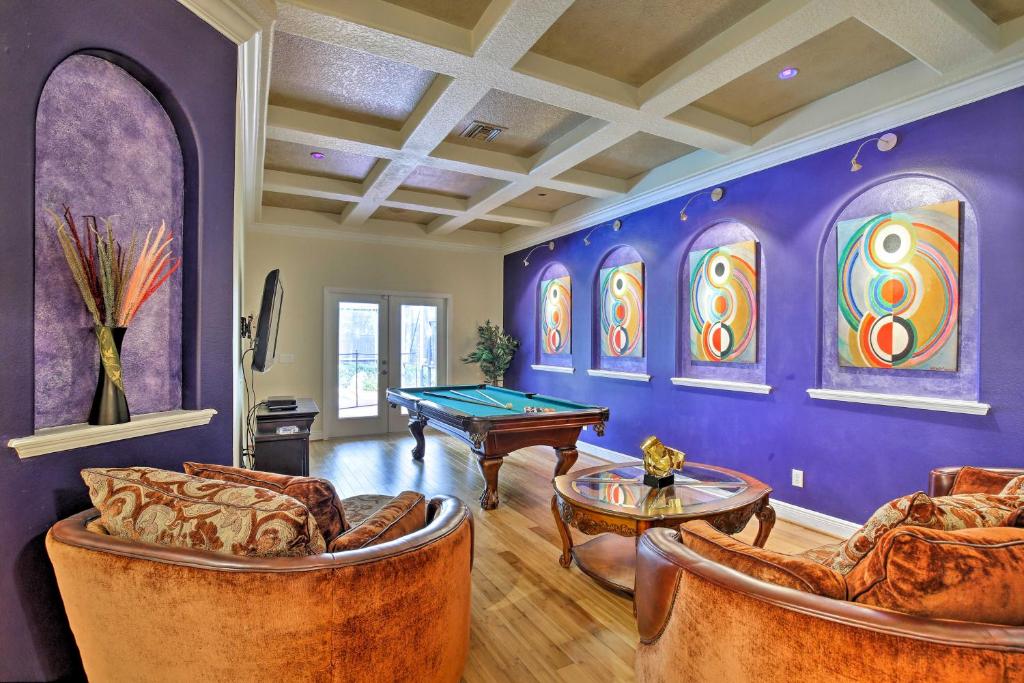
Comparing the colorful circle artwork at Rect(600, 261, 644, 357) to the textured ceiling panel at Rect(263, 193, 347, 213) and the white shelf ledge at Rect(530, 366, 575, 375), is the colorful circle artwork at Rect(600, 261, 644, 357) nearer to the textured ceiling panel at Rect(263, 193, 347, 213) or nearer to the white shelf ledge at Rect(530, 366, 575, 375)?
the white shelf ledge at Rect(530, 366, 575, 375)

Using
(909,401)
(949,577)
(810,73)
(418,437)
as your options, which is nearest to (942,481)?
(909,401)

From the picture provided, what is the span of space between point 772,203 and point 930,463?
6.54 ft

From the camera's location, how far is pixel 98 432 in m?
1.57

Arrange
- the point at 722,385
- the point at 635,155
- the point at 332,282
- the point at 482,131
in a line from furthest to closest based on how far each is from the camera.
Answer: the point at 332,282 → the point at 635,155 → the point at 722,385 → the point at 482,131

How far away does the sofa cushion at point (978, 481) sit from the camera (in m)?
2.18

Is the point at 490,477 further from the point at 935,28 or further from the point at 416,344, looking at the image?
the point at 416,344

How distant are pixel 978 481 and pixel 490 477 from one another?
2.68 meters

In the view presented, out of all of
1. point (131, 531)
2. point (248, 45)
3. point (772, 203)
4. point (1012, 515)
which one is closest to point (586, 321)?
point (772, 203)

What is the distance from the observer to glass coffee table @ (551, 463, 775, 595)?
7.36 ft

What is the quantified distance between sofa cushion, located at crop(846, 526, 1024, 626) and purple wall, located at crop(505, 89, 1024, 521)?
7.23 ft

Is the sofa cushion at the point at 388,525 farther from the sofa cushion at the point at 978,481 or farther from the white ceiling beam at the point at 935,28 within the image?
the white ceiling beam at the point at 935,28

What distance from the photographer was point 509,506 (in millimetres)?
3799

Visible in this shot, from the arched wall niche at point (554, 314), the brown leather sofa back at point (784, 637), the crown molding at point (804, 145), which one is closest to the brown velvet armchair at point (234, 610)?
the brown leather sofa back at point (784, 637)

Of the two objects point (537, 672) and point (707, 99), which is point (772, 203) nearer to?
point (707, 99)
